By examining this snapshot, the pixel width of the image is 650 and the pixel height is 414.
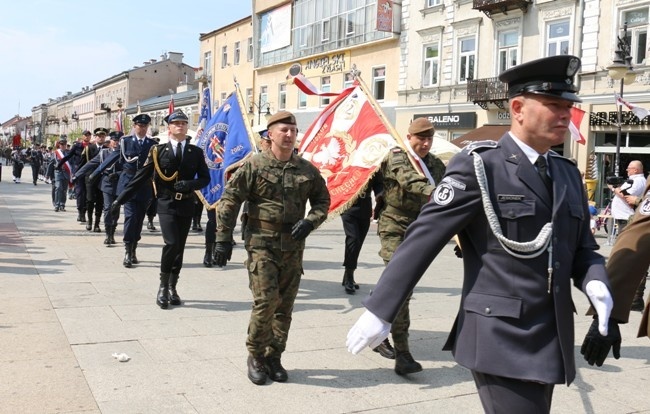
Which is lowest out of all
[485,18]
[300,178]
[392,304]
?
[392,304]

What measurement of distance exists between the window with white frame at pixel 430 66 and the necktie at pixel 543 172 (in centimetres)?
2640

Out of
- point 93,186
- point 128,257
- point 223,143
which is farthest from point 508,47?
point 128,257

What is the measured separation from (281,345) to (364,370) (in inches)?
27.2

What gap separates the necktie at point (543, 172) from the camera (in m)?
2.58

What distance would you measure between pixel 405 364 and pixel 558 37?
2089cm

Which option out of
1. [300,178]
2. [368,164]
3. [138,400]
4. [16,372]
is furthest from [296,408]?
[368,164]

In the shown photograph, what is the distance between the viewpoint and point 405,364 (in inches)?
195

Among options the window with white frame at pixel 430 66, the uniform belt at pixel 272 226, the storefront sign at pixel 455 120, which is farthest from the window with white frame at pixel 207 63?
the uniform belt at pixel 272 226

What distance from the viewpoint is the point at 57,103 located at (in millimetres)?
122938

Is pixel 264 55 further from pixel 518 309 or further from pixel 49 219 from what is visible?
pixel 518 309

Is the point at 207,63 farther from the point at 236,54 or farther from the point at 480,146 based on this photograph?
the point at 480,146

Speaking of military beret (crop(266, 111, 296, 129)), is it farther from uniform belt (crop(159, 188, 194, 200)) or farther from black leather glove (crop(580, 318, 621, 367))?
black leather glove (crop(580, 318, 621, 367))

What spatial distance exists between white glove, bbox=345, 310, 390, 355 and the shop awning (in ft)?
69.0

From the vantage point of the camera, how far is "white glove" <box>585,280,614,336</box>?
2510 millimetres
